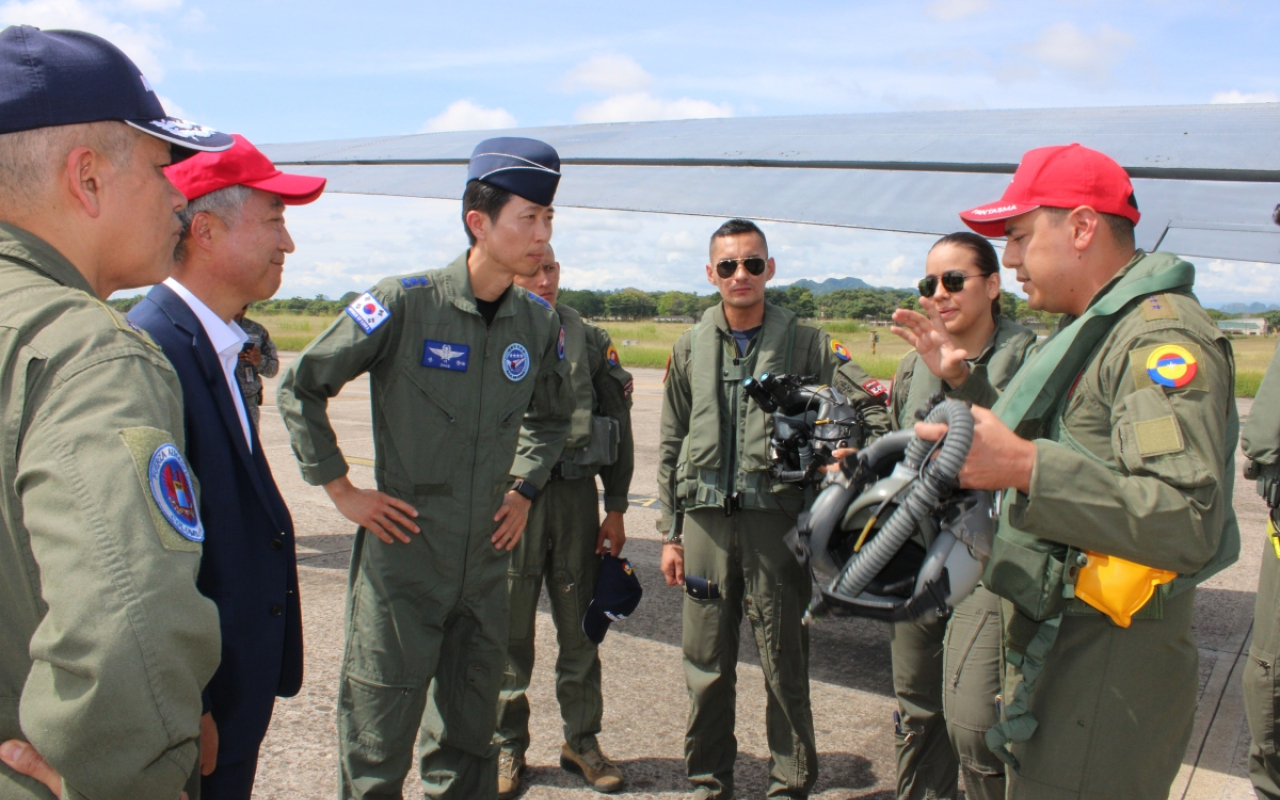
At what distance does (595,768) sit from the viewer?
3.52 m

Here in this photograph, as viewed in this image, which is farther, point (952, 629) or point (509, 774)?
point (509, 774)

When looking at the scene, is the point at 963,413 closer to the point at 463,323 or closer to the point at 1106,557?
the point at 1106,557

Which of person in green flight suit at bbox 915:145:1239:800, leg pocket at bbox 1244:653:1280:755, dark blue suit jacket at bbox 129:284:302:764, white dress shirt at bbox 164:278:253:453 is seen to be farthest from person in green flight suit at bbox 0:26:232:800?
leg pocket at bbox 1244:653:1280:755

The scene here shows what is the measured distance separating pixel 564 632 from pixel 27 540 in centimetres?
292

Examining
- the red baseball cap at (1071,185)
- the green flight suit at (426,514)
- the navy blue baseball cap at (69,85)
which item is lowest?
the green flight suit at (426,514)

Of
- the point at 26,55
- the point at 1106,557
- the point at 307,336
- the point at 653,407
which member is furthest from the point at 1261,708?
Answer: the point at 307,336

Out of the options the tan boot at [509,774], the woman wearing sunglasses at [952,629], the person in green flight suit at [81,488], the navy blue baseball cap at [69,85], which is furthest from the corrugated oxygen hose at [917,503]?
the tan boot at [509,774]

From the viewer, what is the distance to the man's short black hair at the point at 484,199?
296 cm

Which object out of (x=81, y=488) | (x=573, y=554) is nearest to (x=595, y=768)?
(x=573, y=554)

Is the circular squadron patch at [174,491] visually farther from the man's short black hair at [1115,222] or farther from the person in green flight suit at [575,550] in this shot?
the person in green flight suit at [575,550]

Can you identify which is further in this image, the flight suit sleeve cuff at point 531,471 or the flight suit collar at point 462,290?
the flight suit sleeve cuff at point 531,471

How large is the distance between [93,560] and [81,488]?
91 mm

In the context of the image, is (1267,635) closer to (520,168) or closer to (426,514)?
(426,514)

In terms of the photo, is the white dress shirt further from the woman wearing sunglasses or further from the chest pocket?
the woman wearing sunglasses
